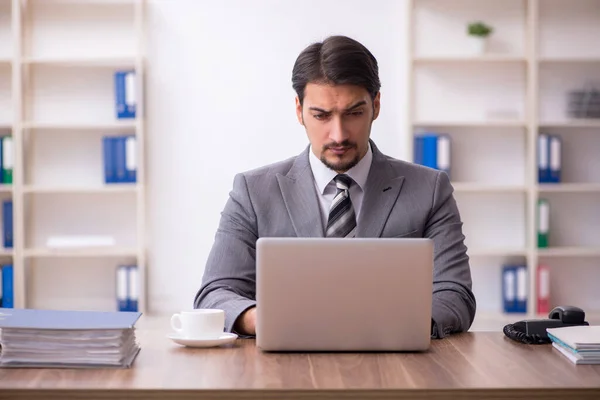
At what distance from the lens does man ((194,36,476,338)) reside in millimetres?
2277

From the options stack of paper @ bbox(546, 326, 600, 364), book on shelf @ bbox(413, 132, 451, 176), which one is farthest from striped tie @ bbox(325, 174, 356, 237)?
book on shelf @ bbox(413, 132, 451, 176)

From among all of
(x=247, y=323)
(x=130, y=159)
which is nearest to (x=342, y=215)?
(x=247, y=323)

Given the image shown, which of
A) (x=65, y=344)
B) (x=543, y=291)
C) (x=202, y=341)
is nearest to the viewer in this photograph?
(x=65, y=344)

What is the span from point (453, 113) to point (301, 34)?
1.05 metres

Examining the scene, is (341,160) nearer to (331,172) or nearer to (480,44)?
(331,172)

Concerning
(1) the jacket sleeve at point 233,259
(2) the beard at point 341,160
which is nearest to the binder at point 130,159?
(1) the jacket sleeve at point 233,259

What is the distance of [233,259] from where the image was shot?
2293mm

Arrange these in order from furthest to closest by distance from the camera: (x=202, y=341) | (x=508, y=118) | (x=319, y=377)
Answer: (x=508, y=118), (x=202, y=341), (x=319, y=377)

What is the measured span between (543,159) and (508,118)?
1.11 feet

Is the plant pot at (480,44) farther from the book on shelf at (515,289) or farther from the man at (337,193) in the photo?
the man at (337,193)

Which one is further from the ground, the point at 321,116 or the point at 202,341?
the point at 321,116

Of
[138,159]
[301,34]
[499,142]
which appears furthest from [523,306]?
[138,159]

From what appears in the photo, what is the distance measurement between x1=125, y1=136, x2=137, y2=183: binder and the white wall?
154 mm

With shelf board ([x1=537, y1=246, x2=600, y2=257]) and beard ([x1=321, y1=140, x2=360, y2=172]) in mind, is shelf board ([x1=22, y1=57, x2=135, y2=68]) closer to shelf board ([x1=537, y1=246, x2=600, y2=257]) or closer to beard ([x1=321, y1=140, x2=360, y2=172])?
shelf board ([x1=537, y1=246, x2=600, y2=257])
